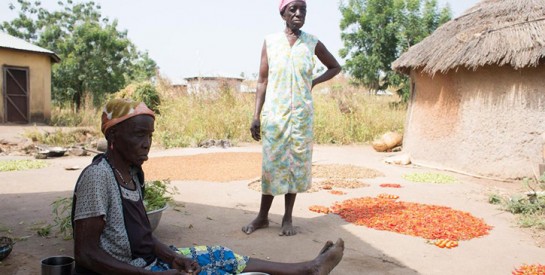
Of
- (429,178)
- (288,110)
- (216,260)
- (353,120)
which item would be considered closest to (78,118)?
(353,120)

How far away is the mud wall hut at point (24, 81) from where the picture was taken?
14961mm

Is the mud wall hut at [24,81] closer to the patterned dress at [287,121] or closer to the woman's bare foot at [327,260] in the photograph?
the patterned dress at [287,121]

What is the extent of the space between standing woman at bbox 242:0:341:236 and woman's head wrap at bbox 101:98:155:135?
5.84 feet

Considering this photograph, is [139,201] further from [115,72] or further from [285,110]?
[115,72]

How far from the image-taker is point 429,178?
7.04 metres

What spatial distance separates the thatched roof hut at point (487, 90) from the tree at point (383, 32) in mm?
9259

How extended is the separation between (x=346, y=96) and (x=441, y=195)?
879 centimetres

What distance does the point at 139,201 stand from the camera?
2111 mm

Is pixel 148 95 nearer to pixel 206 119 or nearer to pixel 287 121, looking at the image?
pixel 206 119

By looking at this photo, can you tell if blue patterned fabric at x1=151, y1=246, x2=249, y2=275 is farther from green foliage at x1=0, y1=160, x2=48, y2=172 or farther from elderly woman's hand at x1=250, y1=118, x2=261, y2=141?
green foliage at x1=0, y1=160, x2=48, y2=172

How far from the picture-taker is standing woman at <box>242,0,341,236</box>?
3682 mm

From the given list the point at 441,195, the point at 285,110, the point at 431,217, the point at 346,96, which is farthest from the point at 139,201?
the point at 346,96

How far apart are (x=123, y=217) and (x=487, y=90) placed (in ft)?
22.8

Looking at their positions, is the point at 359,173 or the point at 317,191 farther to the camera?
the point at 359,173
